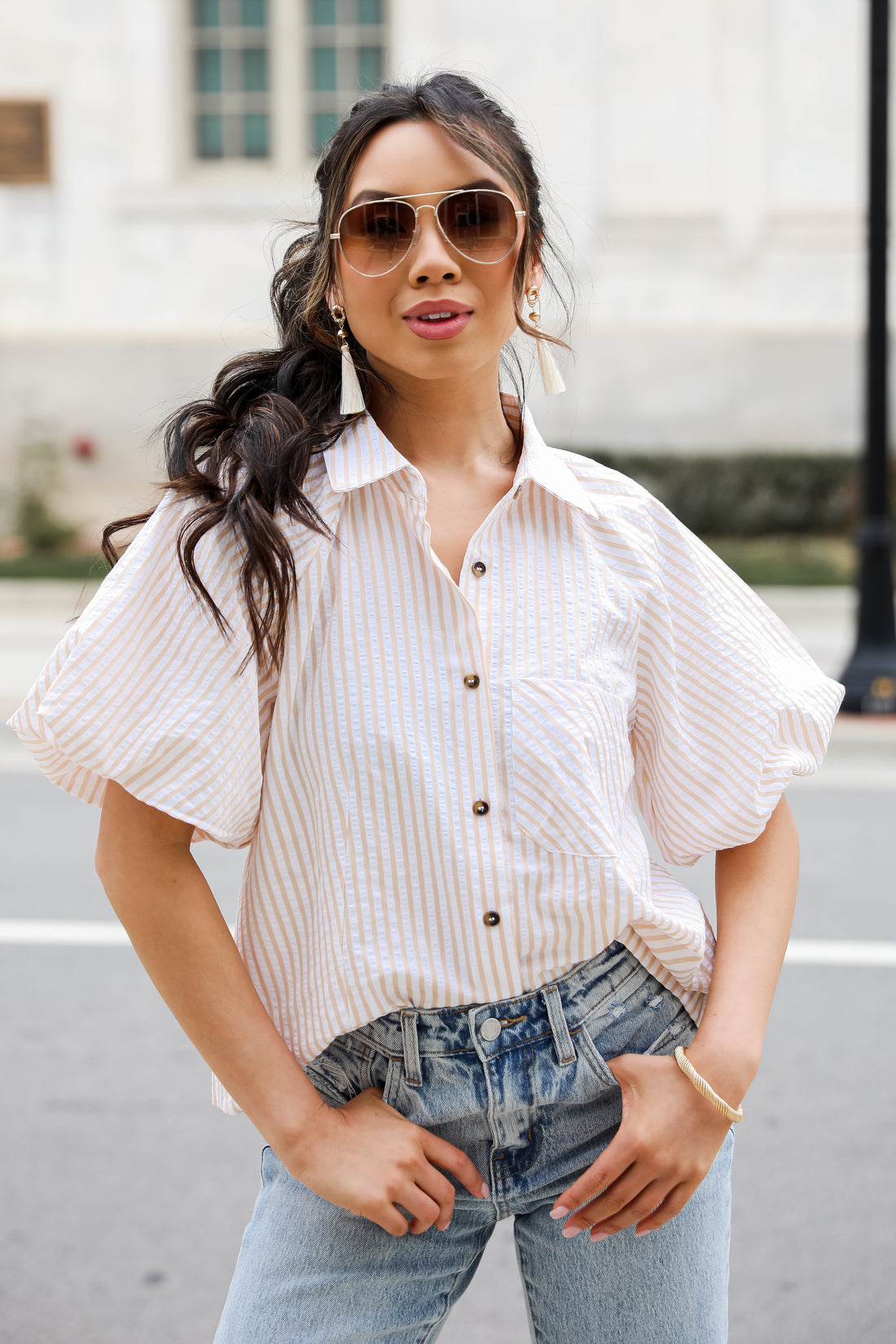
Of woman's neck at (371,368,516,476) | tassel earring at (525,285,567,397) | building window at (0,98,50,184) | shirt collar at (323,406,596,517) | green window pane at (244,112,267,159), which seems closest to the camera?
shirt collar at (323,406,596,517)

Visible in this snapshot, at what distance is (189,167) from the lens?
14.8m

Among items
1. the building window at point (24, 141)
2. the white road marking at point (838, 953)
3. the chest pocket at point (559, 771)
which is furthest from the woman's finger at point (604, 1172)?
the building window at point (24, 141)

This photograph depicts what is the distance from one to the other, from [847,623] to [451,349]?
9.43m

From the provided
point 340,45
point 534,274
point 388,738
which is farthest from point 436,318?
point 340,45

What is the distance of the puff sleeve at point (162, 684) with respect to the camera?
1.29 meters

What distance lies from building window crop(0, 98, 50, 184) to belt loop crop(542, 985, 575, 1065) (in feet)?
48.0

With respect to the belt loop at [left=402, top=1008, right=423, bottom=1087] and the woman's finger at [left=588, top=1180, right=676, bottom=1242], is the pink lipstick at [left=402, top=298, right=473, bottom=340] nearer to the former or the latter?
the belt loop at [left=402, top=1008, right=423, bottom=1087]

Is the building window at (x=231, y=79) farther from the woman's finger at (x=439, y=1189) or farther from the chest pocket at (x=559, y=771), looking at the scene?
the woman's finger at (x=439, y=1189)

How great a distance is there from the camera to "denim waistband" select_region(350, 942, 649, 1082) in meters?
1.36

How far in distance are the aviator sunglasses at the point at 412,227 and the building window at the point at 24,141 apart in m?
14.3

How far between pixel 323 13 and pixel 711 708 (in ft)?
49.0

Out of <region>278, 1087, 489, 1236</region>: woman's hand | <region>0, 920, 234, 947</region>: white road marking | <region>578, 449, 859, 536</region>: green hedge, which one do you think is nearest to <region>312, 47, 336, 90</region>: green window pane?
<region>578, 449, 859, 536</region>: green hedge

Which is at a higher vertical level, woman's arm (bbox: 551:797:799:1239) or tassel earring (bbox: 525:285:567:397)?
tassel earring (bbox: 525:285:567:397)

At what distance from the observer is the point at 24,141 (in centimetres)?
1431
